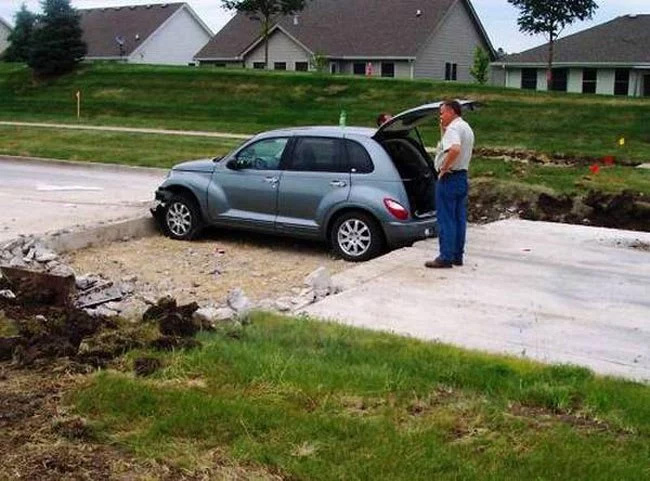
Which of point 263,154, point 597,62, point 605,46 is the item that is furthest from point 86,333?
point 605,46

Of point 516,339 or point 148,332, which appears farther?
point 516,339

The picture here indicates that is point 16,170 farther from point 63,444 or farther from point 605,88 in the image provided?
point 605,88

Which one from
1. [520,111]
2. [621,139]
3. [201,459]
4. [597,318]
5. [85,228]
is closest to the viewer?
[201,459]

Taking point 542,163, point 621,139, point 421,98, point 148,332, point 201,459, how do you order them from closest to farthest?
1. point 201,459
2. point 148,332
3. point 542,163
4. point 621,139
5. point 421,98

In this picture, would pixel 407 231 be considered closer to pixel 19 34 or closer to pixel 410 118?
pixel 410 118

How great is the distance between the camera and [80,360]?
6.09m

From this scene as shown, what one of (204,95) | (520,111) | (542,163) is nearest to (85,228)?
(542,163)

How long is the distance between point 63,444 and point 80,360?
4.51ft

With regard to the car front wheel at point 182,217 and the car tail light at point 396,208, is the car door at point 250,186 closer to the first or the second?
the car front wheel at point 182,217

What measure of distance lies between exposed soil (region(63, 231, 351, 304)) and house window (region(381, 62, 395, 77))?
36737 millimetres

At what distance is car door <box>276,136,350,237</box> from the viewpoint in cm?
1137

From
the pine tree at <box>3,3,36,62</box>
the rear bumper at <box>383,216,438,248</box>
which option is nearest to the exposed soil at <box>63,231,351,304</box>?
the rear bumper at <box>383,216,438,248</box>

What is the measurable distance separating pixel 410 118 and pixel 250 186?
2410mm

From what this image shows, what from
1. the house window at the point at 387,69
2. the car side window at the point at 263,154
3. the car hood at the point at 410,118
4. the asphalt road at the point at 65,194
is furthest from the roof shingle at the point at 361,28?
the car hood at the point at 410,118
